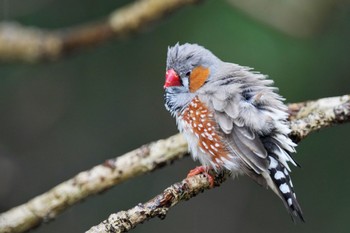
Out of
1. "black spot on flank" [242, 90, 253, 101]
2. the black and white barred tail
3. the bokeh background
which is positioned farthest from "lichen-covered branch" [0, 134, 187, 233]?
the bokeh background

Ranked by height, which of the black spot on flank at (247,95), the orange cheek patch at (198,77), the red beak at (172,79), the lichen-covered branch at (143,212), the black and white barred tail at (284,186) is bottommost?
the black and white barred tail at (284,186)

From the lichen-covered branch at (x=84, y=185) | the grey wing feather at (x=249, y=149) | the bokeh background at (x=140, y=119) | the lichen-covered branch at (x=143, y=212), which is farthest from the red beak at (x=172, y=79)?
the bokeh background at (x=140, y=119)

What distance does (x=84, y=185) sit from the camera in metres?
3.85

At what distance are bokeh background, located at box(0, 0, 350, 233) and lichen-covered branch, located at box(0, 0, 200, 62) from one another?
0.44 m

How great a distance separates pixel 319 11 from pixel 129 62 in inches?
85.3

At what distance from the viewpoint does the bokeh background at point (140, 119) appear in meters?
6.52

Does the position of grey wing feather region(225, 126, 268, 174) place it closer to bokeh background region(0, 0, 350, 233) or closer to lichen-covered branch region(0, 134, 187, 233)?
lichen-covered branch region(0, 134, 187, 233)

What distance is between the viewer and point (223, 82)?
3877 millimetres

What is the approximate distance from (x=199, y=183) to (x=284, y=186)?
0.39 meters

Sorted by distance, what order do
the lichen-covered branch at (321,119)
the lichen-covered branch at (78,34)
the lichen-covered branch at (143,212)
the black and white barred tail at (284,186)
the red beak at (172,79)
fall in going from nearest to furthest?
the lichen-covered branch at (143,212) < the black and white barred tail at (284,186) < the lichen-covered branch at (321,119) < the red beak at (172,79) < the lichen-covered branch at (78,34)

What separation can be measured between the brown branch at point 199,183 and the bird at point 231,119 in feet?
0.29

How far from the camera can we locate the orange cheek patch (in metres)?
3.97

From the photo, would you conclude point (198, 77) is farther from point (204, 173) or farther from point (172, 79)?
point (204, 173)

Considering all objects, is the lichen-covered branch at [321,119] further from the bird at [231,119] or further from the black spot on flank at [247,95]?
the black spot on flank at [247,95]
